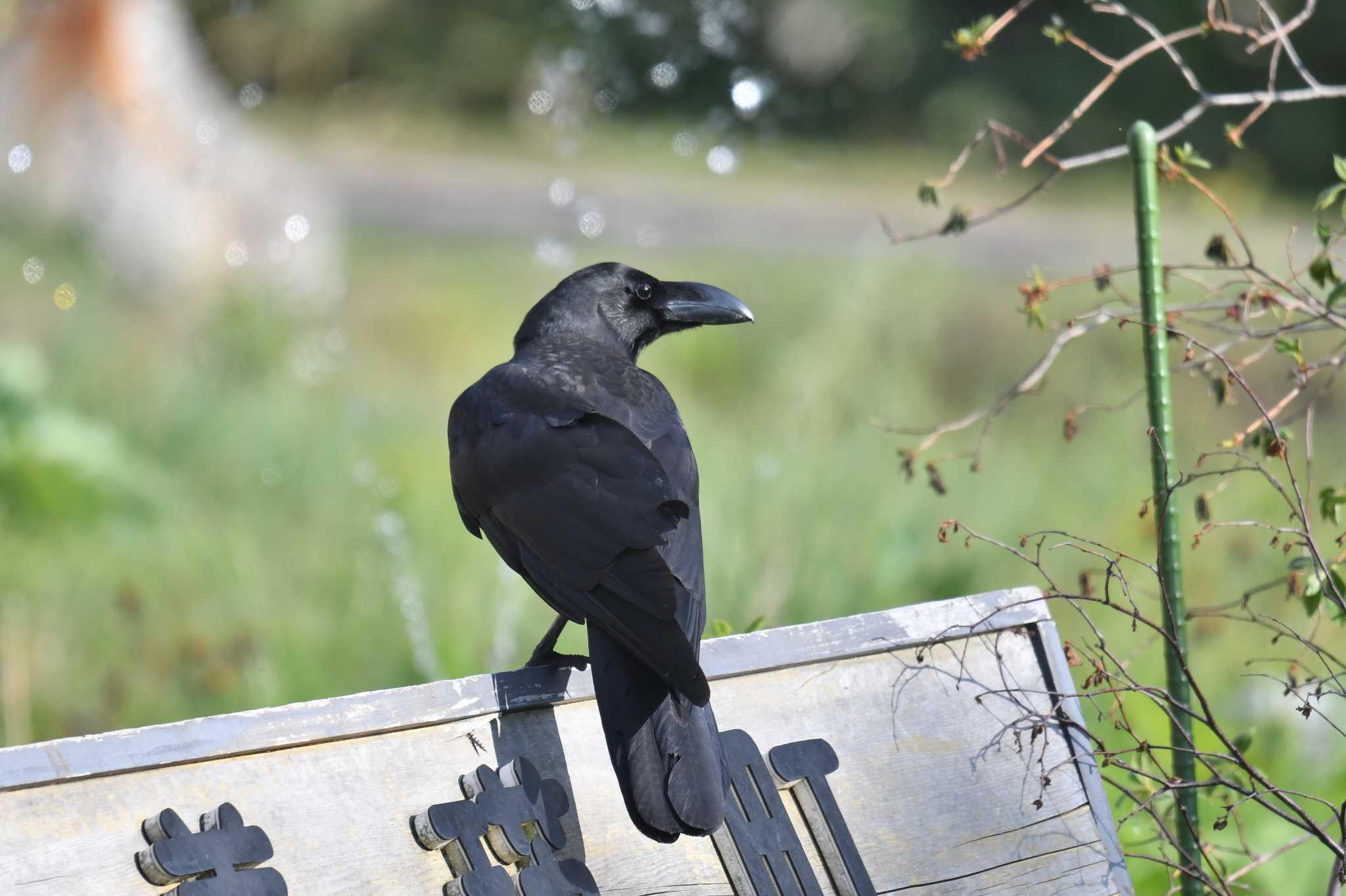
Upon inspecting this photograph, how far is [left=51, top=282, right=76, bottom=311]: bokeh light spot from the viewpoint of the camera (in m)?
6.41

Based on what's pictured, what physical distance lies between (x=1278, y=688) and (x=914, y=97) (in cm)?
1037

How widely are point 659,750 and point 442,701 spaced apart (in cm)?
29

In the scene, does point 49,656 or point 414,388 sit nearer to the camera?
point 49,656

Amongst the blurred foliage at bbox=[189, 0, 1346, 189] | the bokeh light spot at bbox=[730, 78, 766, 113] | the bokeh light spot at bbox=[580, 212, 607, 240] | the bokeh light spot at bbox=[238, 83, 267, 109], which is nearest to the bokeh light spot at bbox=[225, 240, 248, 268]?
the bokeh light spot at bbox=[730, 78, 766, 113]

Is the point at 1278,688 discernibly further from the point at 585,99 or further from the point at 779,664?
the point at 585,99

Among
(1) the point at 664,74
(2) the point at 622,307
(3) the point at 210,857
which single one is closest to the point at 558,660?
(3) the point at 210,857

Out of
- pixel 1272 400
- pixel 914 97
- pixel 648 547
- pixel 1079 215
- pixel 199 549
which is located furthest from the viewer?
pixel 914 97

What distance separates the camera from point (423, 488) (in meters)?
5.05

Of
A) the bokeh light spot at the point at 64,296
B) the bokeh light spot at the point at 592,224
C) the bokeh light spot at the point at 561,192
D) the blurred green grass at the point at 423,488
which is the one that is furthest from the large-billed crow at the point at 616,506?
the bokeh light spot at the point at 561,192

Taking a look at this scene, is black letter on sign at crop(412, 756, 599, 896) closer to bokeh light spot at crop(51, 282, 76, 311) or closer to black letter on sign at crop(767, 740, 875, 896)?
black letter on sign at crop(767, 740, 875, 896)

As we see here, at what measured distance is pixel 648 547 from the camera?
6.59 ft

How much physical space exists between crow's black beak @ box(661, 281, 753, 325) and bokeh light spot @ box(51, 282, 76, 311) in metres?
4.42

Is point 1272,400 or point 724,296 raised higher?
point 1272,400

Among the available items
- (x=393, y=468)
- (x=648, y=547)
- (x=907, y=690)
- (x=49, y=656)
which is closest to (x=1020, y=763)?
(x=907, y=690)
